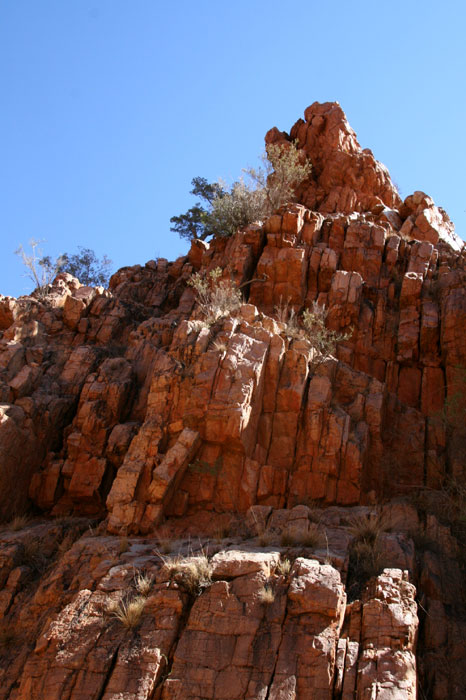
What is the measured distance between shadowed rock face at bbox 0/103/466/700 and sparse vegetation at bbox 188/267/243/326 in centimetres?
76

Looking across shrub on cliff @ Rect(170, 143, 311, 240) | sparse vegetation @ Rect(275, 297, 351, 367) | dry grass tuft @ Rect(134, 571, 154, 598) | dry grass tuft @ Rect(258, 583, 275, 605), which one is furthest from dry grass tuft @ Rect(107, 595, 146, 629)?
shrub on cliff @ Rect(170, 143, 311, 240)

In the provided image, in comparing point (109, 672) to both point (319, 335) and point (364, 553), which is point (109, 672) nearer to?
point (364, 553)

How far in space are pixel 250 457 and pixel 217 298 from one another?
→ 18.9ft

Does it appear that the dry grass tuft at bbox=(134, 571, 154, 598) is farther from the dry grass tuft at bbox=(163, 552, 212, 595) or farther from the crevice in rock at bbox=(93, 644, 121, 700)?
Result: the crevice in rock at bbox=(93, 644, 121, 700)

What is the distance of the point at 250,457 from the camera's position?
48.5 ft

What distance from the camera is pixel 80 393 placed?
18.5 meters

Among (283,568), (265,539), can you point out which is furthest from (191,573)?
(265,539)

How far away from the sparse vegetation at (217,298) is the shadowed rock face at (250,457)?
76 centimetres

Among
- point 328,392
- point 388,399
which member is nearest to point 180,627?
point 328,392

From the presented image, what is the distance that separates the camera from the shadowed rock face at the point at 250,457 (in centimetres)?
952

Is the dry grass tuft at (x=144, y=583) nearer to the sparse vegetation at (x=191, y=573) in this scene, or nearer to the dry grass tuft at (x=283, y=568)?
the sparse vegetation at (x=191, y=573)

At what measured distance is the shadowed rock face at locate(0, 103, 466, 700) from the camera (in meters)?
9.52

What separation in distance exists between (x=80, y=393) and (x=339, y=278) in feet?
30.2

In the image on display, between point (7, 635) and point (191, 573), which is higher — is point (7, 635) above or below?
below
